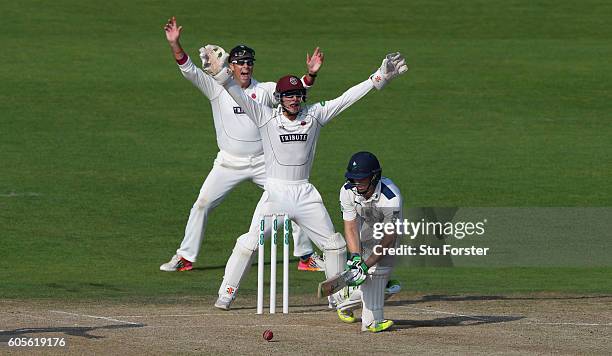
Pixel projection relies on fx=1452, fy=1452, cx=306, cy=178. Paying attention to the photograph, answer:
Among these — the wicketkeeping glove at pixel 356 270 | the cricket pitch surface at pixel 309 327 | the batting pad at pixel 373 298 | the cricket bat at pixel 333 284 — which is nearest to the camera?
the cricket pitch surface at pixel 309 327

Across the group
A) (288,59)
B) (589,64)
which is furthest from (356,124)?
(589,64)

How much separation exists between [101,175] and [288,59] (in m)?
11.2

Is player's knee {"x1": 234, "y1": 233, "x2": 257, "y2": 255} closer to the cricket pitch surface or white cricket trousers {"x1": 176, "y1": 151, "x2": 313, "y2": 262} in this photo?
the cricket pitch surface

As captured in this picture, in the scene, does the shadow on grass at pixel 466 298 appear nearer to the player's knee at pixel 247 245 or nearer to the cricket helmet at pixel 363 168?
the player's knee at pixel 247 245

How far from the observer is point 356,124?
29.1 metres

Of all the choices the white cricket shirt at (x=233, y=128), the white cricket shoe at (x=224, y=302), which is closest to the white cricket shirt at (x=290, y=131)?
the white cricket shoe at (x=224, y=302)

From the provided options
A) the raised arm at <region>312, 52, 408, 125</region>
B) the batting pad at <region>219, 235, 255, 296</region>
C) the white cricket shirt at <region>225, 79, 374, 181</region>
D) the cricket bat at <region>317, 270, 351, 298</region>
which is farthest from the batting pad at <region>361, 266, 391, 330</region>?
the raised arm at <region>312, 52, 408, 125</region>

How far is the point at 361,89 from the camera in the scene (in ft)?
49.5

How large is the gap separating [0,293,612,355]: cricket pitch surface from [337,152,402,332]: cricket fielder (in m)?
0.33

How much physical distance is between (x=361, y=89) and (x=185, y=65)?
1.97 m

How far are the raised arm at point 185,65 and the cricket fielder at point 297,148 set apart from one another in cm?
50

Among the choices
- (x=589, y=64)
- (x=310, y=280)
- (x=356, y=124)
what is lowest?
(x=310, y=280)

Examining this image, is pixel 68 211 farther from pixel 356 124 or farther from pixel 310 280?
pixel 356 124

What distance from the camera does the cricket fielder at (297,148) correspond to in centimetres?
1486
